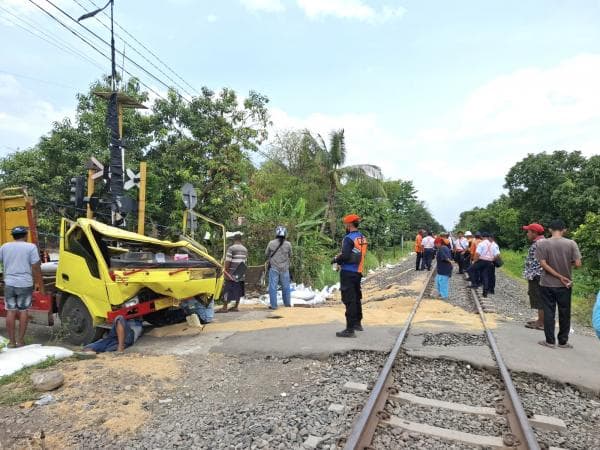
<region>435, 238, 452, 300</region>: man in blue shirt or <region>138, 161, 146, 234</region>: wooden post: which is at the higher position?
<region>138, 161, 146, 234</region>: wooden post

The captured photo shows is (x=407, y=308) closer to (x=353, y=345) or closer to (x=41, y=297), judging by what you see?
(x=353, y=345)

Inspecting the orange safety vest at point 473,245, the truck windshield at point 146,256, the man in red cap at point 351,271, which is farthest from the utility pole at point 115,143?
the orange safety vest at point 473,245

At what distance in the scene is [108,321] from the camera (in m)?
6.57

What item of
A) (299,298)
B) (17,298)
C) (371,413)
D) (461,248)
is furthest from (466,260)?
(17,298)

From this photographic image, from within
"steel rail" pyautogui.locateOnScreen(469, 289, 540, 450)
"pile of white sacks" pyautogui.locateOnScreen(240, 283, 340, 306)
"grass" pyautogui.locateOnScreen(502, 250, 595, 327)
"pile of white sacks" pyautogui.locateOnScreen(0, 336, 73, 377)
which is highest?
"pile of white sacks" pyautogui.locateOnScreen(0, 336, 73, 377)

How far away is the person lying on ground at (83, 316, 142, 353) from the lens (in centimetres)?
652

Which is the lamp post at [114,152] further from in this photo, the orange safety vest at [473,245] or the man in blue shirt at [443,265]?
the orange safety vest at [473,245]

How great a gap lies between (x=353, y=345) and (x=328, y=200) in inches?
839

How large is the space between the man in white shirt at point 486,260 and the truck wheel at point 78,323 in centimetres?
954

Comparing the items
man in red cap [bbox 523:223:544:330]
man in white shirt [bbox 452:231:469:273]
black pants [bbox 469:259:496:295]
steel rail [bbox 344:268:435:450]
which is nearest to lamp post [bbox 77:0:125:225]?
steel rail [bbox 344:268:435:450]

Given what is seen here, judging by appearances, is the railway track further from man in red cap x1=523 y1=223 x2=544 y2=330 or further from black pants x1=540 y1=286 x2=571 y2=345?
man in red cap x1=523 y1=223 x2=544 y2=330

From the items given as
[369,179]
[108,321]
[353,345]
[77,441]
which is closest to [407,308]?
[353,345]

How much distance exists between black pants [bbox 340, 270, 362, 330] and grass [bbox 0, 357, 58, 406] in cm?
397

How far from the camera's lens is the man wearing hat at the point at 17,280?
662 cm
